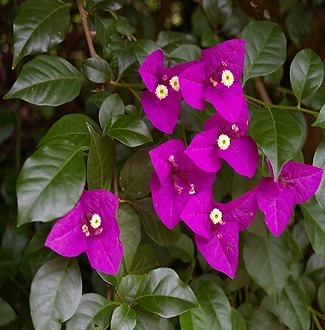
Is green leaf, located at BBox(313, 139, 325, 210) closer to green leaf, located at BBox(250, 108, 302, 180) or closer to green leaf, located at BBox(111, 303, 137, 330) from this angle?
green leaf, located at BBox(250, 108, 302, 180)

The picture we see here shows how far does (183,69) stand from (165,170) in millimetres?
153

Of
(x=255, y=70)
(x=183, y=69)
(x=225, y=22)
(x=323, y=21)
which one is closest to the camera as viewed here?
(x=183, y=69)

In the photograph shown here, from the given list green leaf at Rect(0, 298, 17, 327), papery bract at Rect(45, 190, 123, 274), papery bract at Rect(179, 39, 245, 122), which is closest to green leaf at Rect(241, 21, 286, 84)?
papery bract at Rect(179, 39, 245, 122)

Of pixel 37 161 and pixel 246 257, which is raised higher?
pixel 37 161

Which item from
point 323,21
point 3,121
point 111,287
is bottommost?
point 3,121

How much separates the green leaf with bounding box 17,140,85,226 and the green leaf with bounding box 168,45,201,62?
0.89 feet

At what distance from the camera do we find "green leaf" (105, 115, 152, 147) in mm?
752

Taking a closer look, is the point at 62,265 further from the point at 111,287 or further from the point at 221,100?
the point at 221,100

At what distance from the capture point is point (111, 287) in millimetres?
807

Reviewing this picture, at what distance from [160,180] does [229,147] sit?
0.11 metres

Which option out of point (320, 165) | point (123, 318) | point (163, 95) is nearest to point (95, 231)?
point (123, 318)

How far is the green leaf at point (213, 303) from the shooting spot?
89 cm

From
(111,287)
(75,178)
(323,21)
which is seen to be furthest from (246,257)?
(323,21)

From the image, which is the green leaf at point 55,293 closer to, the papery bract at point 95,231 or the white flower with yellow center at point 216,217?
the papery bract at point 95,231
